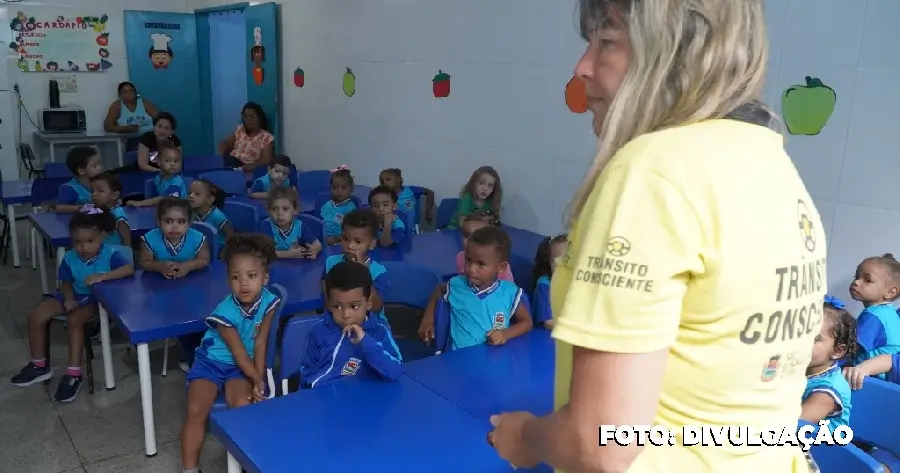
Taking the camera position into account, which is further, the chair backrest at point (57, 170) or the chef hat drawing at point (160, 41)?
the chef hat drawing at point (160, 41)

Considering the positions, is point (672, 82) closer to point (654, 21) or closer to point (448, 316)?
point (654, 21)

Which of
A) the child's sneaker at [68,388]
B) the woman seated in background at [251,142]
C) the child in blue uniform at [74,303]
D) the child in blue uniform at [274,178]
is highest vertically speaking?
the woman seated in background at [251,142]

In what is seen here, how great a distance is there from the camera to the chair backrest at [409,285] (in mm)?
3059

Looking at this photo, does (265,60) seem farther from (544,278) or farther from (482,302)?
(482,302)

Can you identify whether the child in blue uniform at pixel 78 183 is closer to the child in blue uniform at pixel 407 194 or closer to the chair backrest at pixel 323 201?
the chair backrest at pixel 323 201

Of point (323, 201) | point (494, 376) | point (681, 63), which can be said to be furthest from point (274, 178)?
point (681, 63)

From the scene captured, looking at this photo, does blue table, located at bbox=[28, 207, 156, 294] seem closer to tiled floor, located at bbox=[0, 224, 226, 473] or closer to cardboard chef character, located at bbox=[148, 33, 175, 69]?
tiled floor, located at bbox=[0, 224, 226, 473]

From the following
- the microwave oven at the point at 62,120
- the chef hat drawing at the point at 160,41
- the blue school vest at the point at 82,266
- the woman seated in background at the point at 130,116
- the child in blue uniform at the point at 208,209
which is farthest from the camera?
the chef hat drawing at the point at 160,41

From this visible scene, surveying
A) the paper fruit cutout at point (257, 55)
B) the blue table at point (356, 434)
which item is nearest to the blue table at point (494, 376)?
the blue table at point (356, 434)

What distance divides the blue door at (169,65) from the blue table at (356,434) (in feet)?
24.8

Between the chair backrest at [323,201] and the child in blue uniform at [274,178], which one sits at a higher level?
the child in blue uniform at [274,178]

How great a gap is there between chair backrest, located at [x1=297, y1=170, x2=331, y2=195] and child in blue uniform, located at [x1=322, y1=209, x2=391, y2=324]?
2397 millimetres

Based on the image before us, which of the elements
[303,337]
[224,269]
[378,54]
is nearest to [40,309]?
[224,269]

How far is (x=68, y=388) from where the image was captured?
3.25m
